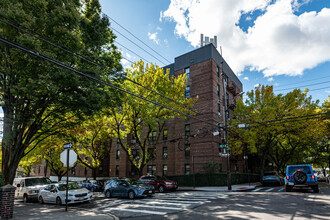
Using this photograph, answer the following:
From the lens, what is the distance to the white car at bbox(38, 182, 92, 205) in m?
13.2

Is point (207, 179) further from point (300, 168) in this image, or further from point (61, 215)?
point (61, 215)

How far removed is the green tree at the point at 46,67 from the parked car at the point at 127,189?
626 cm

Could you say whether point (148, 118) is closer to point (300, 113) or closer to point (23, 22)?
point (23, 22)

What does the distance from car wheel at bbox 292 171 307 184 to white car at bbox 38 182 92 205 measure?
1395 cm

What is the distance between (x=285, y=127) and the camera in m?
25.9

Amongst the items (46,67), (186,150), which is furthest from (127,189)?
(186,150)

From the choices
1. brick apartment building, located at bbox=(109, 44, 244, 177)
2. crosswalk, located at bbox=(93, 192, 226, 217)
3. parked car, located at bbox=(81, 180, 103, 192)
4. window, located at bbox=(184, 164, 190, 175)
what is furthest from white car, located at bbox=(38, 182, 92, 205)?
window, located at bbox=(184, 164, 190, 175)

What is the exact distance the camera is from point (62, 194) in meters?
13.7

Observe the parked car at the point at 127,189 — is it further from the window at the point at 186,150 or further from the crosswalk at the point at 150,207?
the window at the point at 186,150

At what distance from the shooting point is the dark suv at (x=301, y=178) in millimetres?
14617

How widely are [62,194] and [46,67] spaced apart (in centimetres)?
793

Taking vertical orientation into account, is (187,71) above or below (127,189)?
above

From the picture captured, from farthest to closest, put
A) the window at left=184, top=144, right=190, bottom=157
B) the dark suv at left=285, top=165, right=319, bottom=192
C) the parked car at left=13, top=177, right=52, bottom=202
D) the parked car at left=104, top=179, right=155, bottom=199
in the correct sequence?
the window at left=184, top=144, right=190, bottom=157
the parked car at left=13, top=177, right=52, bottom=202
the parked car at left=104, top=179, right=155, bottom=199
the dark suv at left=285, top=165, right=319, bottom=192

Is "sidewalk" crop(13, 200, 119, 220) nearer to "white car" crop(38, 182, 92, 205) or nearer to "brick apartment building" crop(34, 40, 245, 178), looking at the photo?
"white car" crop(38, 182, 92, 205)
